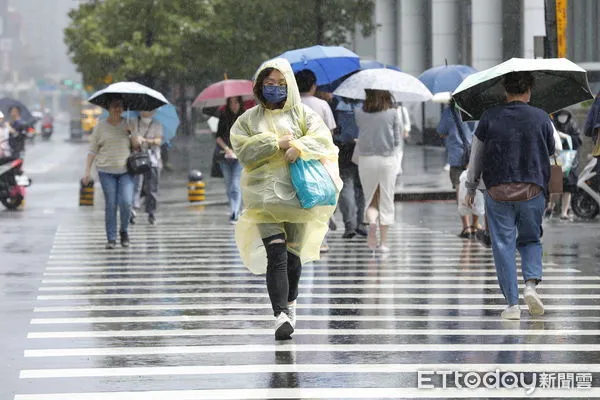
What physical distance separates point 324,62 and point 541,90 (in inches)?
284

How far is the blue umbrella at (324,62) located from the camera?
1903cm

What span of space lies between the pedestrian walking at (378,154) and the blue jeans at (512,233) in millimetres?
5451

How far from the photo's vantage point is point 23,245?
1845 centimetres

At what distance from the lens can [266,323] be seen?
11.0m

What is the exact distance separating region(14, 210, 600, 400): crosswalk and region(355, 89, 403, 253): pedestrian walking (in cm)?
51

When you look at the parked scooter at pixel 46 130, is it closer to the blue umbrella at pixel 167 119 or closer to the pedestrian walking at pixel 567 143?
the blue umbrella at pixel 167 119

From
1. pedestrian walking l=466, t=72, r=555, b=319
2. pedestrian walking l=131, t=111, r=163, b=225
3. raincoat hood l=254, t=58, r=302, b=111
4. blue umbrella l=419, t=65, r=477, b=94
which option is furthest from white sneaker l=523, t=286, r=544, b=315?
pedestrian walking l=131, t=111, r=163, b=225

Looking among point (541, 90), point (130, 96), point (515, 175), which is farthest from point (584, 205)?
point (515, 175)

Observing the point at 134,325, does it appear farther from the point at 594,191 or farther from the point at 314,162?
the point at 594,191

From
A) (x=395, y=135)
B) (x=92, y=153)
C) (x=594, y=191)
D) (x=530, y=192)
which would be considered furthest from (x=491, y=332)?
(x=594, y=191)

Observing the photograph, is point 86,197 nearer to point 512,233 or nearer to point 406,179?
point 406,179

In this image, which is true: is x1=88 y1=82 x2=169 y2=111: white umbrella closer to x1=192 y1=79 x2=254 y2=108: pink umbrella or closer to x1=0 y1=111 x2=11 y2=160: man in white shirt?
x1=192 y1=79 x2=254 y2=108: pink umbrella

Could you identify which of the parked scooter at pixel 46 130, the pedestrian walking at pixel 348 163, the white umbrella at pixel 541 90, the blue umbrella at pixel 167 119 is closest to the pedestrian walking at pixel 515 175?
the white umbrella at pixel 541 90

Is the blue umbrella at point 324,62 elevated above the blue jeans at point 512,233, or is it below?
above
